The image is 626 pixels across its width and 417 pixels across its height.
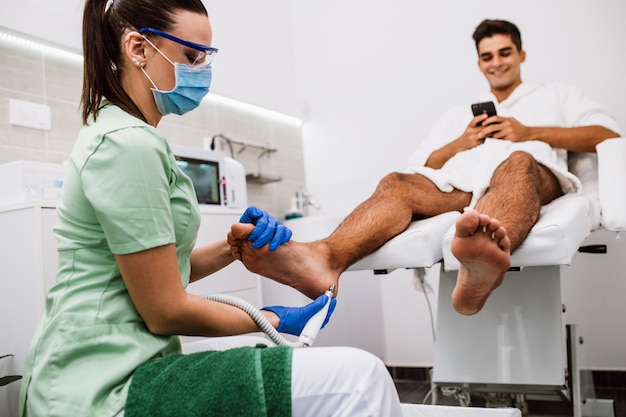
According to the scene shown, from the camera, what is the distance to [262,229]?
4.06 feet

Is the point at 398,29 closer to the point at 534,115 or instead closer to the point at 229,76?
the point at 229,76

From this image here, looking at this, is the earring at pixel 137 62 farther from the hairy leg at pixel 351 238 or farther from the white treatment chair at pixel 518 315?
the white treatment chair at pixel 518 315

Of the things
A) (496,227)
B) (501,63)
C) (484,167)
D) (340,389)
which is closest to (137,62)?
(340,389)

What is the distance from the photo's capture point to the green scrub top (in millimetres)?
821

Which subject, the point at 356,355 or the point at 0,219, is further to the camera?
the point at 0,219

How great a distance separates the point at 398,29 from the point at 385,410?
110 inches

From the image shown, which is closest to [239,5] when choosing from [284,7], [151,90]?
[284,7]

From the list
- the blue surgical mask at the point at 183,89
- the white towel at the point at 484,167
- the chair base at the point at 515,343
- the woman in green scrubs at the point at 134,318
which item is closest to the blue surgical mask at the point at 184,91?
the blue surgical mask at the point at 183,89

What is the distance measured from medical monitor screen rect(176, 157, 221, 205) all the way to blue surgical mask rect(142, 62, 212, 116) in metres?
1.20

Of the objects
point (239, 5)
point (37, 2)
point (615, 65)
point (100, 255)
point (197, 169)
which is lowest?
point (100, 255)

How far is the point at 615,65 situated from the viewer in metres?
2.60

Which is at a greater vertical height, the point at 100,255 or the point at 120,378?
the point at 100,255

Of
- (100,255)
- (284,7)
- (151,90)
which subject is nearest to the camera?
(100,255)

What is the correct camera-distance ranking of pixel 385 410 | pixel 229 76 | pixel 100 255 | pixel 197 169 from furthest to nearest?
pixel 229 76 → pixel 197 169 → pixel 100 255 → pixel 385 410
